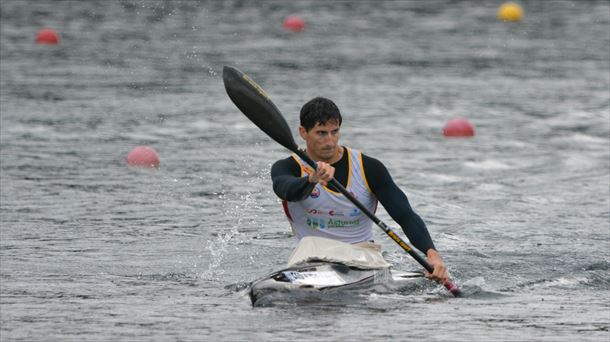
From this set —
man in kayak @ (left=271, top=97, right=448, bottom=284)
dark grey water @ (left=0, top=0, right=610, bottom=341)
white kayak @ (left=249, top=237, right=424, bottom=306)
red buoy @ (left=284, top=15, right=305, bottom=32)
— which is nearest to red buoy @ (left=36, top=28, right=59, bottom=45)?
dark grey water @ (left=0, top=0, right=610, bottom=341)

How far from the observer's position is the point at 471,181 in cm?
1368

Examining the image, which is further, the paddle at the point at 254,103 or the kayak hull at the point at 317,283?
the paddle at the point at 254,103

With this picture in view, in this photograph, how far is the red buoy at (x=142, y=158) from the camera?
14.3m

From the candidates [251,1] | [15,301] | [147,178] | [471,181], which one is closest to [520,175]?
[471,181]

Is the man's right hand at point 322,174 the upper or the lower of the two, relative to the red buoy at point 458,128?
upper

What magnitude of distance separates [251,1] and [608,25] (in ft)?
26.8

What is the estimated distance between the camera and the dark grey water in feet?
27.7

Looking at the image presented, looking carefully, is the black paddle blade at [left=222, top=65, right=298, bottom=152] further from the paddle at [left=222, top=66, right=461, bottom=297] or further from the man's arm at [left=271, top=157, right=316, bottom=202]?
the man's arm at [left=271, top=157, right=316, bottom=202]

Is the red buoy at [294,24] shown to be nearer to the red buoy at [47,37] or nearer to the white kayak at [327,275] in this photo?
the red buoy at [47,37]

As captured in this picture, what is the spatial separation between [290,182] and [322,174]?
308 mm

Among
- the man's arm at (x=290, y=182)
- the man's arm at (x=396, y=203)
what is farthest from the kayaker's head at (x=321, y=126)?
the man's arm at (x=396, y=203)

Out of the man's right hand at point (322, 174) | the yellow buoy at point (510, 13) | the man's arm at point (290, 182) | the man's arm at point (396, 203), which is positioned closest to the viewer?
the man's right hand at point (322, 174)

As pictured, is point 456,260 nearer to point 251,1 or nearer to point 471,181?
point 471,181

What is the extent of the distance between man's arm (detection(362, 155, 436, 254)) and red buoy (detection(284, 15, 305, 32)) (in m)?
17.1
